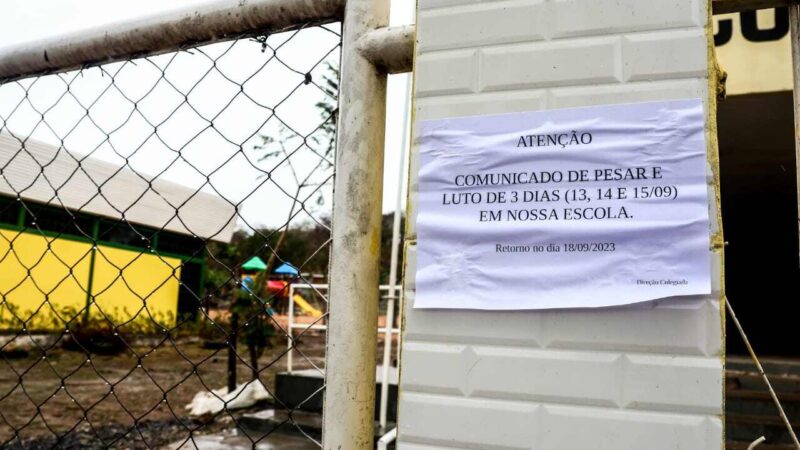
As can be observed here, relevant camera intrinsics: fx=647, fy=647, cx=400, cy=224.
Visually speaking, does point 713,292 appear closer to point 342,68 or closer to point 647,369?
point 647,369

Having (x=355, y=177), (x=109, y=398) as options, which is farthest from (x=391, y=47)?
(x=109, y=398)

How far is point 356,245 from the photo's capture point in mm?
1187

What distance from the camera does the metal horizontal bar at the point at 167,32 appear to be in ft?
4.22

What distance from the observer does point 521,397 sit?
1.03 meters

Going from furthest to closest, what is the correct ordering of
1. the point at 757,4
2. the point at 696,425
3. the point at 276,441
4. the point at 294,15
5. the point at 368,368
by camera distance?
the point at 276,441
the point at 294,15
the point at 368,368
the point at 757,4
the point at 696,425

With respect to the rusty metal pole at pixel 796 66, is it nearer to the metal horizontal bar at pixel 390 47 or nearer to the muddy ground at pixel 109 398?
the metal horizontal bar at pixel 390 47

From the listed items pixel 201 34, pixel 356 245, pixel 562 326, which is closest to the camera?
pixel 562 326

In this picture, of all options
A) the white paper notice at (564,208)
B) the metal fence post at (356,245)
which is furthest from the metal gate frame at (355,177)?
the white paper notice at (564,208)

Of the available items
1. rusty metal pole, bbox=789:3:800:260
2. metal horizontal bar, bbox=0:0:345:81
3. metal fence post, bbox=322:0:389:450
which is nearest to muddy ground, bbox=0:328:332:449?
metal horizontal bar, bbox=0:0:345:81

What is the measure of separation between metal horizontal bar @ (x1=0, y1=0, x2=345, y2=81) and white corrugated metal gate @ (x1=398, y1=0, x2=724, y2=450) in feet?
0.93

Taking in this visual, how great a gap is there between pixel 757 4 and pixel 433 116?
566mm

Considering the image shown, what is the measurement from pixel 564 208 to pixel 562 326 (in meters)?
0.19

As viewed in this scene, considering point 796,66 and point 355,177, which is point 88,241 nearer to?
point 355,177

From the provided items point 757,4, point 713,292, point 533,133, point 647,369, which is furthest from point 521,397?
point 757,4
